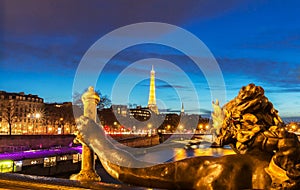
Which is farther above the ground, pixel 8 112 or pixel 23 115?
pixel 23 115

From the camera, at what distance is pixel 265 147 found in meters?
3.41

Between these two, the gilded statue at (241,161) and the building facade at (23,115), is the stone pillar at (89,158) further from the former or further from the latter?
the building facade at (23,115)

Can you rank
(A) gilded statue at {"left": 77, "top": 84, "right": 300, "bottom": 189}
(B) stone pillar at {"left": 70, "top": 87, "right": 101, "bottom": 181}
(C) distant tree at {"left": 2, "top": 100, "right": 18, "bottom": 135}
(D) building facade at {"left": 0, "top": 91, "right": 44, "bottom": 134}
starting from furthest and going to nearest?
(D) building facade at {"left": 0, "top": 91, "right": 44, "bottom": 134}, (C) distant tree at {"left": 2, "top": 100, "right": 18, "bottom": 135}, (B) stone pillar at {"left": 70, "top": 87, "right": 101, "bottom": 181}, (A) gilded statue at {"left": 77, "top": 84, "right": 300, "bottom": 189}

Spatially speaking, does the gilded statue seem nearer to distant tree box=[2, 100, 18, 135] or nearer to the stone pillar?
the stone pillar

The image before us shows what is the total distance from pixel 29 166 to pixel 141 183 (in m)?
26.1

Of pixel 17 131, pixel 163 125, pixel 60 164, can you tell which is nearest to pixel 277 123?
pixel 60 164

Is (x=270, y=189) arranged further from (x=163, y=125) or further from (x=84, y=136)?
(x=163, y=125)

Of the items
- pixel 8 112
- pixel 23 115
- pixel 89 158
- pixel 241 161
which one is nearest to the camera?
pixel 241 161

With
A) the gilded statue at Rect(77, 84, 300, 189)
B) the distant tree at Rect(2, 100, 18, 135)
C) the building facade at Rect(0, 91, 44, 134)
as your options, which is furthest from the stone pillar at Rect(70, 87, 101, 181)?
the building facade at Rect(0, 91, 44, 134)

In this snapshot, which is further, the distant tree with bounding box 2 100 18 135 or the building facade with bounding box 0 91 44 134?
→ the building facade with bounding box 0 91 44 134

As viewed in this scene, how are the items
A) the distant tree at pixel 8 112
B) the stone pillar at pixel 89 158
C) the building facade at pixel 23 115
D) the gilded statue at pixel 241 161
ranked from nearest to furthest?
the gilded statue at pixel 241 161, the stone pillar at pixel 89 158, the distant tree at pixel 8 112, the building facade at pixel 23 115

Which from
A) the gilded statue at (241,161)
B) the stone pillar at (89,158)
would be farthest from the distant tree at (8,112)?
the gilded statue at (241,161)

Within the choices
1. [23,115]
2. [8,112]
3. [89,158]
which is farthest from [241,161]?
[23,115]

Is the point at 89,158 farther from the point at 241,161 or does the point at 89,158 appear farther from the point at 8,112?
the point at 8,112
